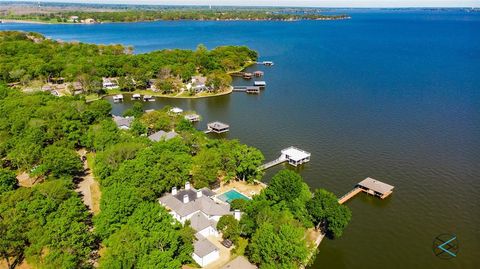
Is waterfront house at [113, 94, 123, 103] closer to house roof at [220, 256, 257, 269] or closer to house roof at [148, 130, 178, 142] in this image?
house roof at [148, 130, 178, 142]

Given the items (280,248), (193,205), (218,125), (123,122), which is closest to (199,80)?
(218,125)

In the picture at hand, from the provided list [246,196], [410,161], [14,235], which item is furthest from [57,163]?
[410,161]

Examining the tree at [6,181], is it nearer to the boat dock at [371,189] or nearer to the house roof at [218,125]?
the house roof at [218,125]

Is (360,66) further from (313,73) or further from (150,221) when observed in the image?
(150,221)

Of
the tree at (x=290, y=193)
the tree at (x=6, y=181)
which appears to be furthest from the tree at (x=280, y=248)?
→ the tree at (x=6, y=181)

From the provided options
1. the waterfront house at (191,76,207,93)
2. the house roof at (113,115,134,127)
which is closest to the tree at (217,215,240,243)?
the house roof at (113,115,134,127)

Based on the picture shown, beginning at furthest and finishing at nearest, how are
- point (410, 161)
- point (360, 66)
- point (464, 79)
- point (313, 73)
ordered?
1. point (360, 66)
2. point (313, 73)
3. point (464, 79)
4. point (410, 161)
